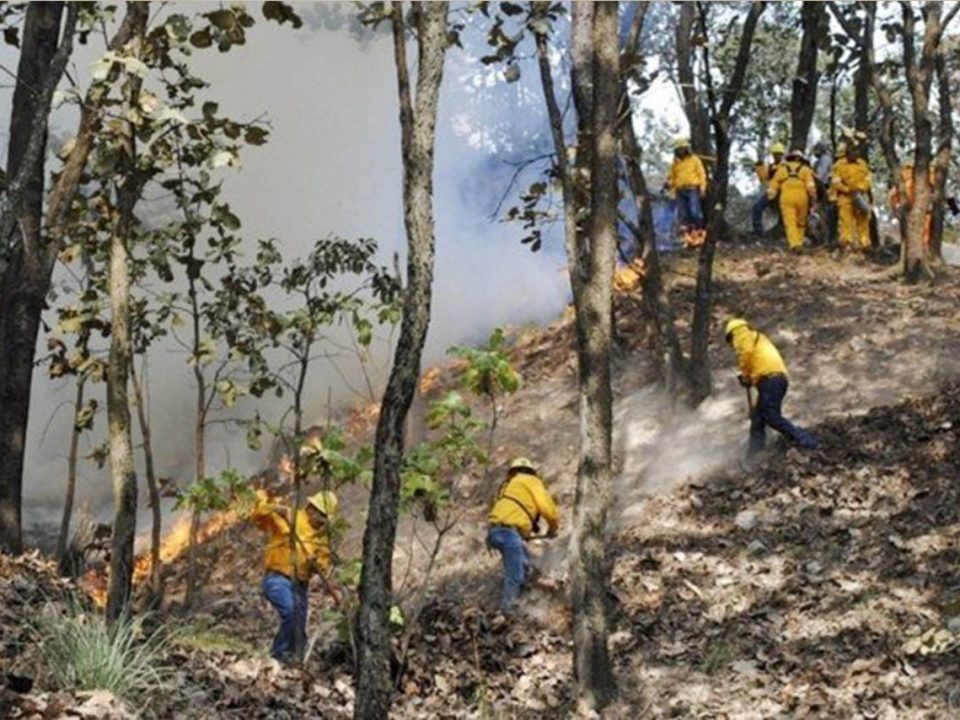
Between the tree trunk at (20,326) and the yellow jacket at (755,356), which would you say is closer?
the tree trunk at (20,326)

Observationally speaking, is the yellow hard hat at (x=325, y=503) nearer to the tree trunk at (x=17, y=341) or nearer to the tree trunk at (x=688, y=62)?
the tree trunk at (x=17, y=341)

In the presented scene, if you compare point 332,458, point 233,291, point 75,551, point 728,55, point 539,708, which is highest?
point 728,55

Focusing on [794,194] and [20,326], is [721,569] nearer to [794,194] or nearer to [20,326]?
[20,326]

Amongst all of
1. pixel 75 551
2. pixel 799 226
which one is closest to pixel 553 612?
pixel 75 551

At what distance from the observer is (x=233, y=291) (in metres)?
14.0

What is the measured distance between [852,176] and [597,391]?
10922 millimetres

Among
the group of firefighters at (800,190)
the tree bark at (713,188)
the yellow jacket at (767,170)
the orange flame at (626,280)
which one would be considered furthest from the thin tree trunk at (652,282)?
the yellow jacket at (767,170)

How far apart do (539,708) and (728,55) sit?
20343 millimetres

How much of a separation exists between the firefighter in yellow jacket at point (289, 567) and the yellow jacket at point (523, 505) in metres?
1.99

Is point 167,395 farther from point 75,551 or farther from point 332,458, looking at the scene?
point 332,458

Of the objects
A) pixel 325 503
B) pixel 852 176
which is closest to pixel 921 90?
pixel 852 176

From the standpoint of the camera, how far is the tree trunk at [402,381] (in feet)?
19.2

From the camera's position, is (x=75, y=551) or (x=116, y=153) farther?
(x=75, y=551)

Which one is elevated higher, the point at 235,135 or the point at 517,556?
the point at 235,135
